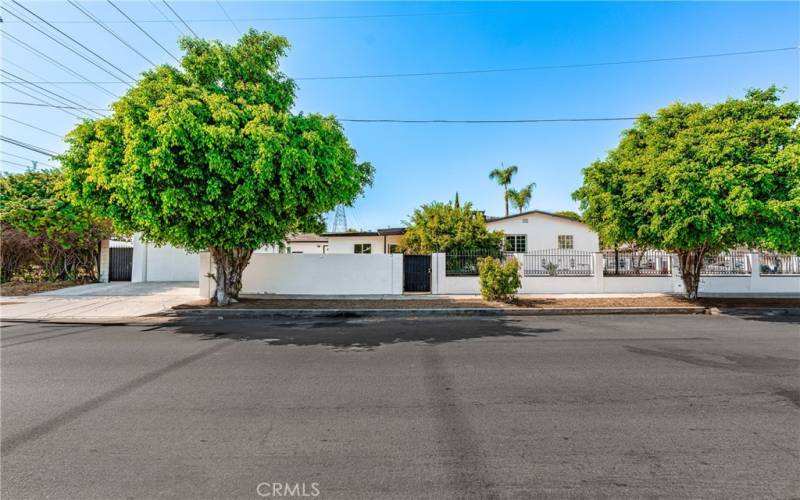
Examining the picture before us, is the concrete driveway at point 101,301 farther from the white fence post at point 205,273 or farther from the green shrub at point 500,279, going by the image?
the green shrub at point 500,279

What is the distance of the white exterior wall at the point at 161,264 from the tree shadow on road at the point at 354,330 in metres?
11.3

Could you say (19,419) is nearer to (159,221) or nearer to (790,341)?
(159,221)

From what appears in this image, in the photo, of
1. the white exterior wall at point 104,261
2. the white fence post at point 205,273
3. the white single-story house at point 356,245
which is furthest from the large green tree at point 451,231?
the white exterior wall at point 104,261

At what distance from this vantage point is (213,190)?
9398 mm

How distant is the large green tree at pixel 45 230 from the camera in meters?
16.5

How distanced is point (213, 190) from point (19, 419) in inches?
253

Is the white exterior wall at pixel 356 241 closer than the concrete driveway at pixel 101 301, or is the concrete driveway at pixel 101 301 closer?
the concrete driveway at pixel 101 301

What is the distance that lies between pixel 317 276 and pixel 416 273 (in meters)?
4.48

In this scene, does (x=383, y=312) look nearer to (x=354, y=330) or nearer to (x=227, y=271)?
(x=354, y=330)

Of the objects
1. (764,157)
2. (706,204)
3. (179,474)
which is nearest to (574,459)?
(179,474)

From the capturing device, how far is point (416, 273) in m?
16.9

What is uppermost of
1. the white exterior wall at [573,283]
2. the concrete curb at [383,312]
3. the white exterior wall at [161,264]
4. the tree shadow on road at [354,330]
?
the white exterior wall at [161,264]

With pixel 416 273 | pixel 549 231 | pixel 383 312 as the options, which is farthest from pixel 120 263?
pixel 549 231

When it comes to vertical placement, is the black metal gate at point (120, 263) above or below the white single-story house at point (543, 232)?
below
